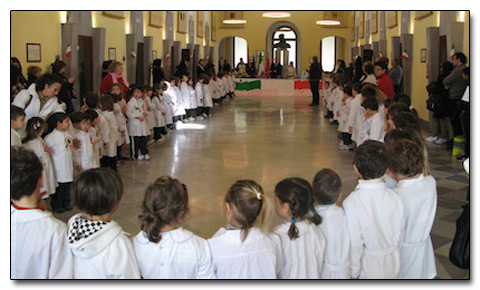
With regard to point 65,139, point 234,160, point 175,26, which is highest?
point 175,26

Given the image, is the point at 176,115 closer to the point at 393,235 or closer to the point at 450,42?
the point at 450,42

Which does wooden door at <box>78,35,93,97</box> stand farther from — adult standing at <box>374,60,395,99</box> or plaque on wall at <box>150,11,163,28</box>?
adult standing at <box>374,60,395,99</box>

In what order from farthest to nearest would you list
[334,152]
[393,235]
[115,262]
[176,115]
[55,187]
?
[176,115]
[334,152]
[55,187]
[393,235]
[115,262]

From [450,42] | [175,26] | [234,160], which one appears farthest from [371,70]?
[175,26]

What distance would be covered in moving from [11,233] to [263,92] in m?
24.0

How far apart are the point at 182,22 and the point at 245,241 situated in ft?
68.0

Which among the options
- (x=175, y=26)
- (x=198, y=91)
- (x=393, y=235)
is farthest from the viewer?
(x=175, y=26)

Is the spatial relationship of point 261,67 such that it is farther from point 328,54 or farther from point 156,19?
point 156,19

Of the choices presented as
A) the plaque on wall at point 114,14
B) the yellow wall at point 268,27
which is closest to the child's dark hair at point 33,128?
the plaque on wall at point 114,14

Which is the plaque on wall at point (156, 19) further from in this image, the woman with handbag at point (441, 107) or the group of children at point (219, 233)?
the group of children at point (219, 233)

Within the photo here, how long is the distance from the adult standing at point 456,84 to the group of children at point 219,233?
24.3ft

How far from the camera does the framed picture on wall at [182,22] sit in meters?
21.9

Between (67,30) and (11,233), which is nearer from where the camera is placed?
(11,233)

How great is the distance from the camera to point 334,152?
10211 mm
